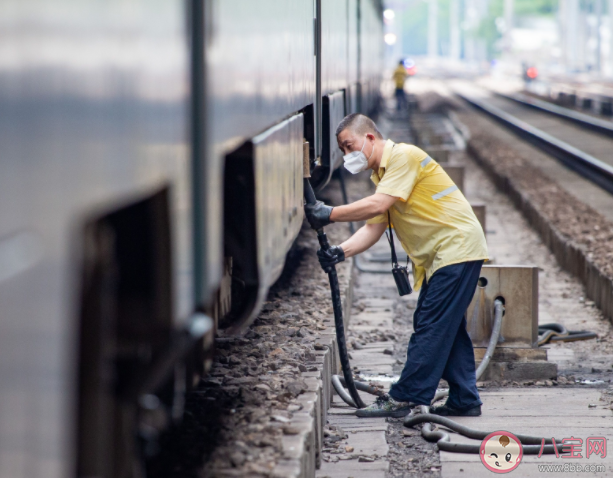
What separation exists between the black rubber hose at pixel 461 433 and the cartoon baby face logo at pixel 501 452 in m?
0.03

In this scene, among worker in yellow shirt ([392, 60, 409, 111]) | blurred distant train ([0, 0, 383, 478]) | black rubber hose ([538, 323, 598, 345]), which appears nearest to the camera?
blurred distant train ([0, 0, 383, 478])

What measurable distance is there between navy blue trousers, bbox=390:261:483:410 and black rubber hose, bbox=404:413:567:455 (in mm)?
129

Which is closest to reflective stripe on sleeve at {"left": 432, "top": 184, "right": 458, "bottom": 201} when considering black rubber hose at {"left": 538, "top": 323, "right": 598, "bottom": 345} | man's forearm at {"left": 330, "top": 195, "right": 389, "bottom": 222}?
man's forearm at {"left": 330, "top": 195, "right": 389, "bottom": 222}

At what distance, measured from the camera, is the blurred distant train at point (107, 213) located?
4.42 feet

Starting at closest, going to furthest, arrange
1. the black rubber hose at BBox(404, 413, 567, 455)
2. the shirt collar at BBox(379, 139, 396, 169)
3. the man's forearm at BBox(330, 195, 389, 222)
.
A: 1. the black rubber hose at BBox(404, 413, 567, 455)
2. the man's forearm at BBox(330, 195, 389, 222)
3. the shirt collar at BBox(379, 139, 396, 169)

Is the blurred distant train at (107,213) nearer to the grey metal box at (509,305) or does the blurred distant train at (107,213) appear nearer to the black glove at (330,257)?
the black glove at (330,257)

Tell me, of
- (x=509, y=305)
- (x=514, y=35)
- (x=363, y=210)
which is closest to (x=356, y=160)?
(x=363, y=210)

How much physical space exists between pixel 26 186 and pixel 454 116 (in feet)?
112

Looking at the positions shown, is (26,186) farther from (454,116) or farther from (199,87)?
(454,116)

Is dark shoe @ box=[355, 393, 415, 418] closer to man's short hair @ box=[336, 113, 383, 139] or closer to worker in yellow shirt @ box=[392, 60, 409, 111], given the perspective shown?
man's short hair @ box=[336, 113, 383, 139]

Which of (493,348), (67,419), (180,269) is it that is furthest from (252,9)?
(493,348)

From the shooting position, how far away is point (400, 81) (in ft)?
115

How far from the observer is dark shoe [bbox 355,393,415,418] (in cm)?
510

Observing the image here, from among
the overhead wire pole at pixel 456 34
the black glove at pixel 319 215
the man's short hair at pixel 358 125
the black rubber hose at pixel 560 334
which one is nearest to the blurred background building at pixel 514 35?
the overhead wire pole at pixel 456 34
